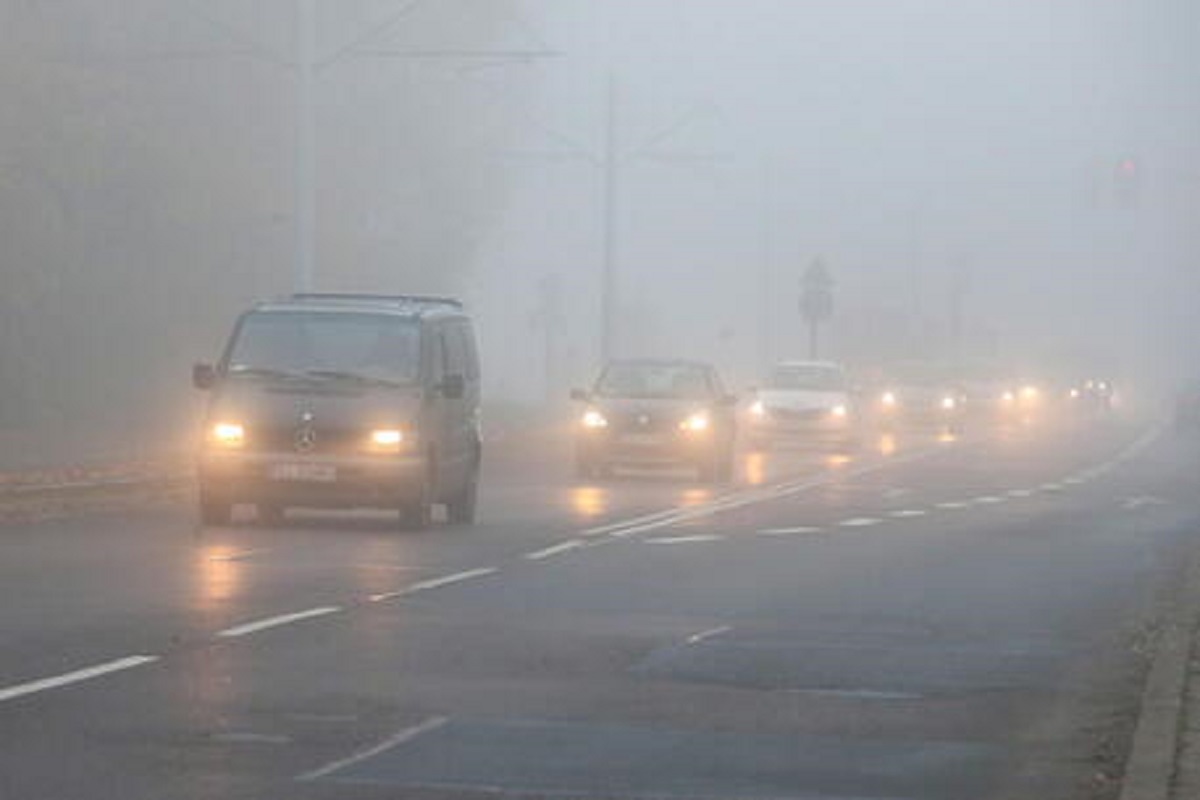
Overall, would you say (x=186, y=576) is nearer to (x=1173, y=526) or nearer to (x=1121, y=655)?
(x=1121, y=655)

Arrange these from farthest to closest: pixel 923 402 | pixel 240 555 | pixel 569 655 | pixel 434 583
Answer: pixel 923 402, pixel 240 555, pixel 434 583, pixel 569 655

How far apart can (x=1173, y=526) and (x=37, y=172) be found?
23214 millimetres

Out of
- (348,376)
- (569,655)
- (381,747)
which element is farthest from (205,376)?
(381,747)

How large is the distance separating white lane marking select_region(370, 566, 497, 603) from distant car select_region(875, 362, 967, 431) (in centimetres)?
5077

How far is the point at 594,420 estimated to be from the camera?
137ft

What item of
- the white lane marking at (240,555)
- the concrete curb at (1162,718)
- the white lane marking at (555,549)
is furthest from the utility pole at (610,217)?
the concrete curb at (1162,718)

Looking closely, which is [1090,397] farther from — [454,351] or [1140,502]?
[454,351]

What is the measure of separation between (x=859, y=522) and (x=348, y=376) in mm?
5922

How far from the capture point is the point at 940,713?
14.2 meters

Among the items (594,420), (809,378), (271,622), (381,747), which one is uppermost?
(809,378)

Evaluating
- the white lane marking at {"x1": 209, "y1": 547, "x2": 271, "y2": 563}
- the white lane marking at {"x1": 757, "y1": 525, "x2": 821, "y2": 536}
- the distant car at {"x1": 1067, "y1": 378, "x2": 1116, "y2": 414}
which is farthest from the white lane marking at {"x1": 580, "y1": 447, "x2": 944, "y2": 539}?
the distant car at {"x1": 1067, "y1": 378, "x2": 1116, "y2": 414}

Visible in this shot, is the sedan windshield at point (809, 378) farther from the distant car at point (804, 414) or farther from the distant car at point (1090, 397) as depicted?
the distant car at point (1090, 397)

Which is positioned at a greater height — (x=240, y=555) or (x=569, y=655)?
(x=240, y=555)

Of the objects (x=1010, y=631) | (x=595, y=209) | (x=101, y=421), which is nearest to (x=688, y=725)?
(x=1010, y=631)
